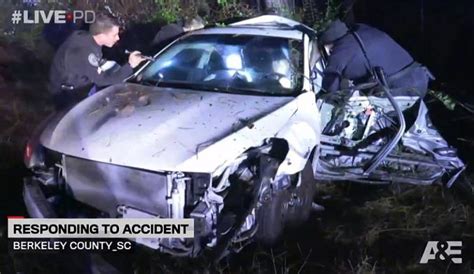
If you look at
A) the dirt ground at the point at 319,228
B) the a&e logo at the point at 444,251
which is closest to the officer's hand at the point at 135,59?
the dirt ground at the point at 319,228

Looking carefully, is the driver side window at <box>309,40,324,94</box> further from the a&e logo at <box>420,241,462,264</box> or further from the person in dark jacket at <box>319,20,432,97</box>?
the a&e logo at <box>420,241,462,264</box>

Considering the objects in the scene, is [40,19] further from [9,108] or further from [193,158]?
[193,158]

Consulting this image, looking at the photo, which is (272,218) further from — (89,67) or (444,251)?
(89,67)

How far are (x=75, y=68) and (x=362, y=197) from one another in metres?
1.38

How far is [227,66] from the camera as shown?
3.59 m

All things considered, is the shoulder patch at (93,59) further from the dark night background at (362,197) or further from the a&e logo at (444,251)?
the a&e logo at (444,251)

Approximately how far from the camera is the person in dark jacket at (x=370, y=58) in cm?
343

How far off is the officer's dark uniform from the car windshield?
25cm

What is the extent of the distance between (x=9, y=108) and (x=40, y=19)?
0.40 m

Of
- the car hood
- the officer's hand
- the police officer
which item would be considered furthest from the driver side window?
the police officer

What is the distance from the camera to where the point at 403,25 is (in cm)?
344

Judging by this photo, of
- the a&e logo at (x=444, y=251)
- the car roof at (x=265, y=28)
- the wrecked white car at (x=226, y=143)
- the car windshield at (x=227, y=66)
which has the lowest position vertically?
the a&e logo at (x=444, y=251)

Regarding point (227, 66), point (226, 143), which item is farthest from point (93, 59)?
point (226, 143)

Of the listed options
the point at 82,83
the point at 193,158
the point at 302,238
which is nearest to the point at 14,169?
the point at 82,83
